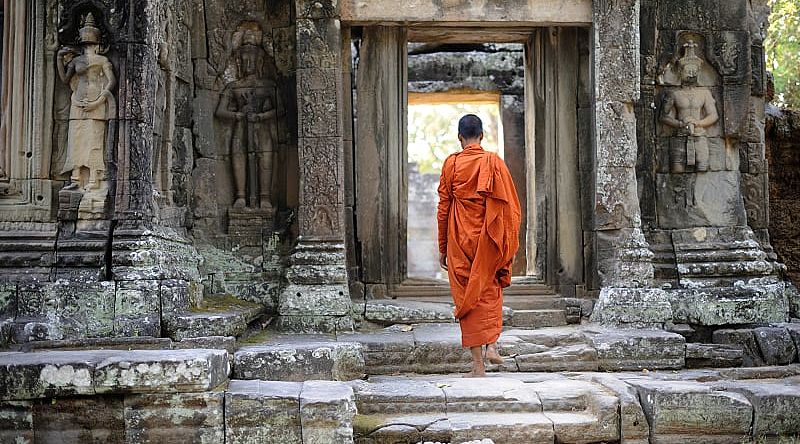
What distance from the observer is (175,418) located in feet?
14.8

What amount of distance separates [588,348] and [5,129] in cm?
481

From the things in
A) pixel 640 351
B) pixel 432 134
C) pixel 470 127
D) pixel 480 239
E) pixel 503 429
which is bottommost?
pixel 503 429

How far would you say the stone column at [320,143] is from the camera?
727 cm

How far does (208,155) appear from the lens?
789 cm

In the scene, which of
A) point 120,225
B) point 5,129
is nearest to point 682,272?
point 120,225

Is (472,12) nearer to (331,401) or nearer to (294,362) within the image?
(294,362)

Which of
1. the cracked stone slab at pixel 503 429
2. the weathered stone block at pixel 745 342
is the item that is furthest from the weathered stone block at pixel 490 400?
the weathered stone block at pixel 745 342

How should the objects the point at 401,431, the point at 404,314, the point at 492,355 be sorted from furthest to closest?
the point at 404,314, the point at 492,355, the point at 401,431

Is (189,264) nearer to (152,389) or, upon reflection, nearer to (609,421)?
(152,389)

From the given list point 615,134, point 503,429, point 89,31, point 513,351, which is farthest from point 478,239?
point 89,31

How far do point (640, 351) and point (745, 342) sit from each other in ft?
3.73

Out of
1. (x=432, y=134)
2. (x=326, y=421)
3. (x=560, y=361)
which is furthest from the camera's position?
(x=432, y=134)

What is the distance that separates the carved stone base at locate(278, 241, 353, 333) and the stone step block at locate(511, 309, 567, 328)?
1.52m

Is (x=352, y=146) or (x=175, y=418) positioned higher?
(x=352, y=146)
